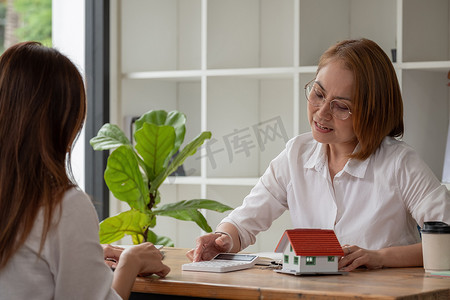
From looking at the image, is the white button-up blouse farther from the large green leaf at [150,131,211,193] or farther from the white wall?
the white wall

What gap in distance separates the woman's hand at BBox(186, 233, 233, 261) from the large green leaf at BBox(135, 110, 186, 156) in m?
0.99

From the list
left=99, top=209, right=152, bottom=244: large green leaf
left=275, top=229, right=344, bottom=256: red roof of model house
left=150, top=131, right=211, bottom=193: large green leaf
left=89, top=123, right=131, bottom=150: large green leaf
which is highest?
left=89, top=123, right=131, bottom=150: large green leaf

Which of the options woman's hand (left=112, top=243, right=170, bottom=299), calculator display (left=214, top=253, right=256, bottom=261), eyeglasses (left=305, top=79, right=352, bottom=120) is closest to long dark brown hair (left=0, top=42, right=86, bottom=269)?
woman's hand (left=112, top=243, right=170, bottom=299)

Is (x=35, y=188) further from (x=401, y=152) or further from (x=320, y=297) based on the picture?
(x=401, y=152)

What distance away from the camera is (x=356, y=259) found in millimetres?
1947

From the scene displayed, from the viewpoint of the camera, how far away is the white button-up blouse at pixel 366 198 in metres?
2.14

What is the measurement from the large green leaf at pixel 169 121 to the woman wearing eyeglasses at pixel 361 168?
2.91ft

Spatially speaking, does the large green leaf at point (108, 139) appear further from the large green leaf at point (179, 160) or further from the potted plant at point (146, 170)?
the large green leaf at point (179, 160)

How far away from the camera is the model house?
1828 mm

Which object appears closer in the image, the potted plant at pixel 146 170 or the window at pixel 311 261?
the window at pixel 311 261

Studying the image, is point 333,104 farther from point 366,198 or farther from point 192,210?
point 192,210

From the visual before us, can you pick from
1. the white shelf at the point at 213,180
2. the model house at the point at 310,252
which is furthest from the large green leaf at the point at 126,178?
the model house at the point at 310,252

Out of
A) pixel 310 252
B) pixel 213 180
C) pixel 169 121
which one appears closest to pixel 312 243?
pixel 310 252

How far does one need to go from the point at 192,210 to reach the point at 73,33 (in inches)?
50.2
